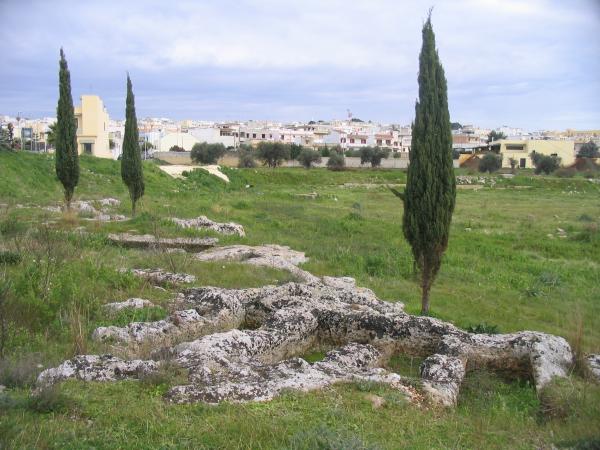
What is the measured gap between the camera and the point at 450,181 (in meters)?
11.3

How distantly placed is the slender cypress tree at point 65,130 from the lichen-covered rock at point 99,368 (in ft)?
46.4

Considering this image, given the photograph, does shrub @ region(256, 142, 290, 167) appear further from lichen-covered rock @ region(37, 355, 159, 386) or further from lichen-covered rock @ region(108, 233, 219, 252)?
lichen-covered rock @ region(37, 355, 159, 386)

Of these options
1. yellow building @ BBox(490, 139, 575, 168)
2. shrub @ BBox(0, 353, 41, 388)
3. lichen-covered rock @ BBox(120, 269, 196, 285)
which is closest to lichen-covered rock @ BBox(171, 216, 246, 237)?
lichen-covered rock @ BBox(120, 269, 196, 285)

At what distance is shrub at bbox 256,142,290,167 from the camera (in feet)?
270

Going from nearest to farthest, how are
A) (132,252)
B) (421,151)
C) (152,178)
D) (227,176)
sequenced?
1. (421,151)
2. (132,252)
3. (152,178)
4. (227,176)

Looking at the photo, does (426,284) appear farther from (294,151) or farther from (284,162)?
(294,151)

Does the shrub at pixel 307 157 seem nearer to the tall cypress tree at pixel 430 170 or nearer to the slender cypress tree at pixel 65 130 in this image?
the slender cypress tree at pixel 65 130

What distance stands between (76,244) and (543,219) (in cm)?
2677

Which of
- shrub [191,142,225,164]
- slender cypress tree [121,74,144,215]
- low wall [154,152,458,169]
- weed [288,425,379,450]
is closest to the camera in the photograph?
weed [288,425,379,450]

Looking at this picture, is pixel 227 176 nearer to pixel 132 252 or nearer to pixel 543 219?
pixel 543 219

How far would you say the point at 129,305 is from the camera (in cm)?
955

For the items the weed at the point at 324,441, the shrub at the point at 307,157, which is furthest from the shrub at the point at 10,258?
the shrub at the point at 307,157

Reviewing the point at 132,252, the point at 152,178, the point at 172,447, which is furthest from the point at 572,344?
the point at 152,178

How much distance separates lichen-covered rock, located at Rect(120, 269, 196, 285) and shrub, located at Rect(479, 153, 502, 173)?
256ft
